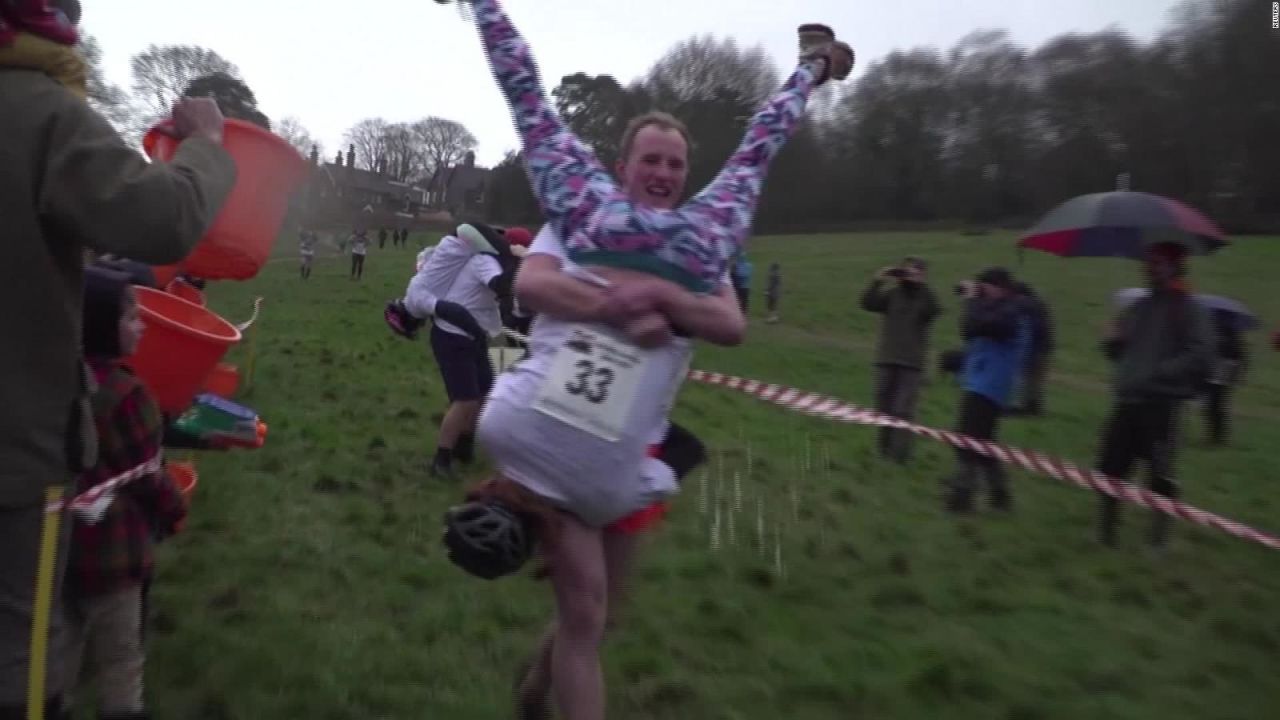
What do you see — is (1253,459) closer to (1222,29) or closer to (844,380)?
(844,380)

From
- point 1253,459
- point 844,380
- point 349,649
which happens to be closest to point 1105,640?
point 349,649

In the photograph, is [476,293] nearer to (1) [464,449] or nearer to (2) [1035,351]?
(1) [464,449]

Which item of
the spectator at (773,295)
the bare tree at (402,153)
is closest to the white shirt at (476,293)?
the spectator at (773,295)

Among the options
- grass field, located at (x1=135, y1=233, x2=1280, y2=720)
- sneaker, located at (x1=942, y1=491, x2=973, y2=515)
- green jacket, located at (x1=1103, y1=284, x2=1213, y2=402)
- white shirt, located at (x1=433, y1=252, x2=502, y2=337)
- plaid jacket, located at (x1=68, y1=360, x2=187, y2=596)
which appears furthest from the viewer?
sneaker, located at (x1=942, y1=491, x2=973, y2=515)

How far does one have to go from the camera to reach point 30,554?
212 centimetres

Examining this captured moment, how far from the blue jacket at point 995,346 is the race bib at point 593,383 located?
5130 millimetres

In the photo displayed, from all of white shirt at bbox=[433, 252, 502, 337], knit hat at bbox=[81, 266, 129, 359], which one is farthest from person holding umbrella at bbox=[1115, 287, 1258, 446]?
knit hat at bbox=[81, 266, 129, 359]

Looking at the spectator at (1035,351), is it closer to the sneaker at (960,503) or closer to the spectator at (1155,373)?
the spectator at (1155,373)

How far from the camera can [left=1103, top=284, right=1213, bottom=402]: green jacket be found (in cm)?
634

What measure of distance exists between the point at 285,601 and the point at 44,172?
2.93 metres

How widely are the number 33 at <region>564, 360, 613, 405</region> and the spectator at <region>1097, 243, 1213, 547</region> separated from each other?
479 centimetres

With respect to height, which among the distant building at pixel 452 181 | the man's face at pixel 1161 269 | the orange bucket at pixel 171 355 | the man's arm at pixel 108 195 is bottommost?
the orange bucket at pixel 171 355

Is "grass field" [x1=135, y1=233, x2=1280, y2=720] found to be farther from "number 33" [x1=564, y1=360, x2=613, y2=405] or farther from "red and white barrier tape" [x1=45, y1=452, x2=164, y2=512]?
"number 33" [x1=564, y1=360, x2=613, y2=405]

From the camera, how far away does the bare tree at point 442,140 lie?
81062 millimetres
